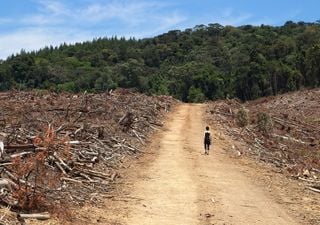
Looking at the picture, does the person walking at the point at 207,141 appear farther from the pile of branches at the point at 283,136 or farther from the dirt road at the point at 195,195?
the pile of branches at the point at 283,136

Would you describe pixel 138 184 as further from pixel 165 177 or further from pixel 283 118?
pixel 283 118

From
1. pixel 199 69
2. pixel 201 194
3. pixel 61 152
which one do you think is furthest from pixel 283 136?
pixel 199 69

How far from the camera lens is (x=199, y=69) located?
96312mm

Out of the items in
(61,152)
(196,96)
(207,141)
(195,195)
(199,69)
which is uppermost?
(199,69)

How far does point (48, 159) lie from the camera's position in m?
13.6

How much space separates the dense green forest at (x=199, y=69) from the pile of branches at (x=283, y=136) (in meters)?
20.0

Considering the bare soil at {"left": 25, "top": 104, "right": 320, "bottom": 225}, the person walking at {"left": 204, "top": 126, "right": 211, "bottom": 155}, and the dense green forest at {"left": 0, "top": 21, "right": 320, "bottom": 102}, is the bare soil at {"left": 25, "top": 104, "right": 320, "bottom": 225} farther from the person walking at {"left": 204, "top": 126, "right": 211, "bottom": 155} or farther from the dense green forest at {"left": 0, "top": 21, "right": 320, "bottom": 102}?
the dense green forest at {"left": 0, "top": 21, "right": 320, "bottom": 102}

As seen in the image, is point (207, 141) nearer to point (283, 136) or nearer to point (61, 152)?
point (61, 152)

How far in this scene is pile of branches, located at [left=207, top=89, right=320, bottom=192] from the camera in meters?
19.2

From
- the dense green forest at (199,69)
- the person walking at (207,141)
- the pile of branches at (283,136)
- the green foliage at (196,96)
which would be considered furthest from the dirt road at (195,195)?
the green foliage at (196,96)

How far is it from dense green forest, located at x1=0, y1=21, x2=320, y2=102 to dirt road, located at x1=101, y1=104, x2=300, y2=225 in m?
28.0

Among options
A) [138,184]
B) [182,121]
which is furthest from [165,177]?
[182,121]

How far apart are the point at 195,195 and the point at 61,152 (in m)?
3.97

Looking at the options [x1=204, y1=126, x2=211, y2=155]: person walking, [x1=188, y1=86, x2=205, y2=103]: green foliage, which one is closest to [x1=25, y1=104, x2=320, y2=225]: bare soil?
[x1=204, y1=126, x2=211, y2=155]: person walking
